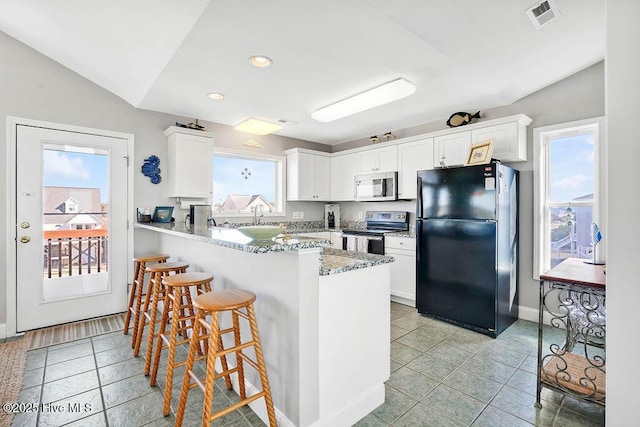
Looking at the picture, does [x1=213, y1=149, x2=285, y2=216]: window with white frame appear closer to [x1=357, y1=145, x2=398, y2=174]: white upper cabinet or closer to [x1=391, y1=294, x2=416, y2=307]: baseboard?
[x1=357, y1=145, x2=398, y2=174]: white upper cabinet

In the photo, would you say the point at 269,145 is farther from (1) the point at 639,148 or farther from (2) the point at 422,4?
(1) the point at 639,148

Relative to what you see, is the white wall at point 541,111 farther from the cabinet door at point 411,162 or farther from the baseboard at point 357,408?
the baseboard at point 357,408

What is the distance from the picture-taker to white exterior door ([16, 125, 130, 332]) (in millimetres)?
3004

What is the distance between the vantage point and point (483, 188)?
2.94 m

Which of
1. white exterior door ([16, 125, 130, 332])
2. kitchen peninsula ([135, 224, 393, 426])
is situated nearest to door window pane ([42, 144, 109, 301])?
white exterior door ([16, 125, 130, 332])

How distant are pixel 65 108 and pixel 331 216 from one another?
3.87m

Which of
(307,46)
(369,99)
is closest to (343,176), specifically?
(369,99)

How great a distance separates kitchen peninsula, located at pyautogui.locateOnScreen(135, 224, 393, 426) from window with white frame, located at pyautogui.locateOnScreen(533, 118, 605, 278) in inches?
95.6

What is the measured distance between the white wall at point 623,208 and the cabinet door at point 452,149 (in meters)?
2.17

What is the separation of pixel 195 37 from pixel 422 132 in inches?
122

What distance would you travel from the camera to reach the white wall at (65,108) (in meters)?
2.90

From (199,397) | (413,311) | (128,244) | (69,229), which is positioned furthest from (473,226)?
(69,229)

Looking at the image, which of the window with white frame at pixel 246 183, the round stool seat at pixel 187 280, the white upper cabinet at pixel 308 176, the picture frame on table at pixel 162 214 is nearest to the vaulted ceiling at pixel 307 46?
the window with white frame at pixel 246 183

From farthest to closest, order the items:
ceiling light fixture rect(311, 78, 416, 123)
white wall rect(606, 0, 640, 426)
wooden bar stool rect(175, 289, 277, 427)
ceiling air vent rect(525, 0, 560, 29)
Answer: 1. ceiling light fixture rect(311, 78, 416, 123)
2. ceiling air vent rect(525, 0, 560, 29)
3. wooden bar stool rect(175, 289, 277, 427)
4. white wall rect(606, 0, 640, 426)
